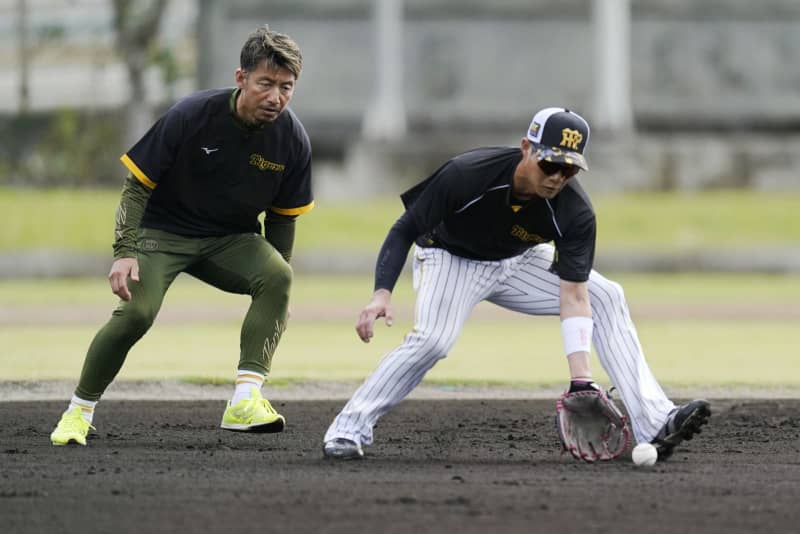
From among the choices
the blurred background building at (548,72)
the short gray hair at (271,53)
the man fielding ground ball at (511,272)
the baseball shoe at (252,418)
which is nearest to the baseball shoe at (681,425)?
the man fielding ground ball at (511,272)

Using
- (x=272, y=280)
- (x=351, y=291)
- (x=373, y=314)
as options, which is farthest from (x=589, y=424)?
(x=351, y=291)

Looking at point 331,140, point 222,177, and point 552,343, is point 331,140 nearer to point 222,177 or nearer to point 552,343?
point 552,343

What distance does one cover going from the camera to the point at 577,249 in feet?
23.8

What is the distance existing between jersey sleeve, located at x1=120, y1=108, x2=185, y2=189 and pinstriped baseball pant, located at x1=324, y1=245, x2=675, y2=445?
1.39m

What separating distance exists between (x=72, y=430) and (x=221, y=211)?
1.35 meters

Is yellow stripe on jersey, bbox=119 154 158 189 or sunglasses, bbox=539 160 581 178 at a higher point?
sunglasses, bbox=539 160 581 178

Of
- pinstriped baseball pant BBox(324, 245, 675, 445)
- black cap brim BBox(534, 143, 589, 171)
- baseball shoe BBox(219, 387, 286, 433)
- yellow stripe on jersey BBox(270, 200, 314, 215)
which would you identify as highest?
black cap brim BBox(534, 143, 589, 171)

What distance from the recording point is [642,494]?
6.38 meters

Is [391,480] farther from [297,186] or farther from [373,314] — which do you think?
[297,186]

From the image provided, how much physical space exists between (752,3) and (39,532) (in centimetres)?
3395

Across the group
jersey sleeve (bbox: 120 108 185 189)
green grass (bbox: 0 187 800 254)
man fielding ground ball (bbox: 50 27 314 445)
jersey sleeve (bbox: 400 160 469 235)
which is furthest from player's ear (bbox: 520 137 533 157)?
green grass (bbox: 0 187 800 254)

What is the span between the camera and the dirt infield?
18.9ft

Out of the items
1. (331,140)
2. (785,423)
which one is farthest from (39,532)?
(331,140)

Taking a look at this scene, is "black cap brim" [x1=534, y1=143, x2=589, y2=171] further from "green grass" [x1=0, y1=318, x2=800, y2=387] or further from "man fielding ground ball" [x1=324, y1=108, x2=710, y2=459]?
"green grass" [x1=0, y1=318, x2=800, y2=387]
